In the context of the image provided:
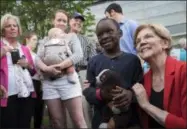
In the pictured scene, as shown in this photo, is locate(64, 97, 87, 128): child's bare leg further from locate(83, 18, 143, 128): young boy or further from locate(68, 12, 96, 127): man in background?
locate(83, 18, 143, 128): young boy

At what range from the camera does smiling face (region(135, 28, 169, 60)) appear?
2.71 m

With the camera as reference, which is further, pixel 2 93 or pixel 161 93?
pixel 2 93

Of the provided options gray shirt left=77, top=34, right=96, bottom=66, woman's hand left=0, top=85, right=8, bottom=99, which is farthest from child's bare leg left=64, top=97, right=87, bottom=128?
gray shirt left=77, top=34, right=96, bottom=66

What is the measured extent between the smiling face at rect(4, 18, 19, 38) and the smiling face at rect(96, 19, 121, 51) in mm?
2220

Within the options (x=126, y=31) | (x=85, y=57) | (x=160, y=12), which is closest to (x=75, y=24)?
(x=85, y=57)

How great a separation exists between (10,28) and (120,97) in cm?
272

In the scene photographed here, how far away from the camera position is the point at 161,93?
2.61 meters

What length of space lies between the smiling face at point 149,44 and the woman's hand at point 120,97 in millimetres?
331

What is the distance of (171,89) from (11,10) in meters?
8.98

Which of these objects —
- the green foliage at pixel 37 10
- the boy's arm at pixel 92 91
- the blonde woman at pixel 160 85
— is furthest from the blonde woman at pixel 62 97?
the green foliage at pixel 37 10

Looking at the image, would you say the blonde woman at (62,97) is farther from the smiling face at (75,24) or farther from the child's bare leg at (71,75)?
the smiling face at (75,24)

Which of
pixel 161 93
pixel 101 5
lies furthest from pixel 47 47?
pixel 101 5

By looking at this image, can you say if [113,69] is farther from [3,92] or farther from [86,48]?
[86,48]

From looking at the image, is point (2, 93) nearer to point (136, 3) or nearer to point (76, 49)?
point (76, 49)
